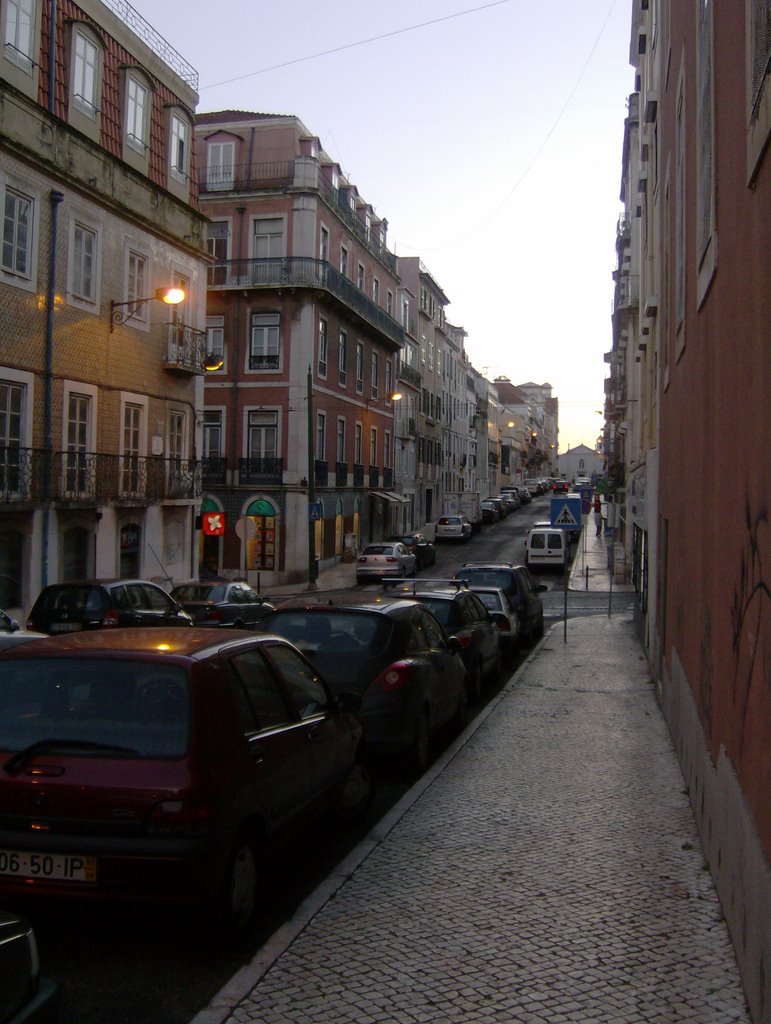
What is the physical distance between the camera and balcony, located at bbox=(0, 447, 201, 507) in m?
20.8

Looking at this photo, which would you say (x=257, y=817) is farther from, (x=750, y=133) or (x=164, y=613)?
(x=164, y=613)

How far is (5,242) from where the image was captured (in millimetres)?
20250

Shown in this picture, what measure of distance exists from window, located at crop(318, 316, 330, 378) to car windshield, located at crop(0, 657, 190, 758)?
1406 inches

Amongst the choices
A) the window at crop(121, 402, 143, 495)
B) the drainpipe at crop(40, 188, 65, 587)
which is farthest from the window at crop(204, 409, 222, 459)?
the drainpipe at crop(40, 188, 65, 587)

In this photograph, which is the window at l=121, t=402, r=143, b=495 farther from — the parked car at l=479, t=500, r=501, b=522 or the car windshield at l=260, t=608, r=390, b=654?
the parked car at l=479, t=500, r=501, b=522

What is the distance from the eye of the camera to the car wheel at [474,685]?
44.0 feet

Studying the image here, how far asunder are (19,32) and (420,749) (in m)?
17.6

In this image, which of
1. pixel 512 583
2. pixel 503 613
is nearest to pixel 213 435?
pixel 512 583

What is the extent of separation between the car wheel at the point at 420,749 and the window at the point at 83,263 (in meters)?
16.1

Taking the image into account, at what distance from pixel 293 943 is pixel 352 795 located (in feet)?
7.96

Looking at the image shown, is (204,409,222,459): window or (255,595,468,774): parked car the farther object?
(204,409,222,459): window

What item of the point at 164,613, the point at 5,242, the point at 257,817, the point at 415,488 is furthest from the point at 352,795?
the point at 415,488

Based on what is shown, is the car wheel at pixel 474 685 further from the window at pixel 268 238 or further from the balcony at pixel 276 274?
the window at pixel 268 238

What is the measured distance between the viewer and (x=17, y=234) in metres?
20.6
